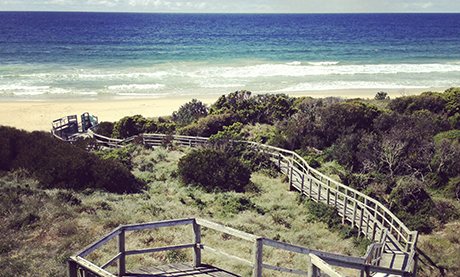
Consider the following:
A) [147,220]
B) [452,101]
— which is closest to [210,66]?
[452,101]

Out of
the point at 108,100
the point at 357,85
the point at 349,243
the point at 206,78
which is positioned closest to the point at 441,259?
the point at 349,243

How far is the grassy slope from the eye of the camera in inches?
378

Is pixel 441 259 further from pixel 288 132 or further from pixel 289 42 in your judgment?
pixel 289 42

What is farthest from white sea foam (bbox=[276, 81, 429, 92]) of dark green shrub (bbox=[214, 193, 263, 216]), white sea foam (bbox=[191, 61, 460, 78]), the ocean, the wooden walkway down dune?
dark green shrub (bbox=[214, 193, 263, 216])

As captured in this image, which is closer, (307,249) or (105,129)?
(307,249)

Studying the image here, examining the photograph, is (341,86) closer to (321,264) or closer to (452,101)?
(452,101)

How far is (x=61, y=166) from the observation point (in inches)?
602

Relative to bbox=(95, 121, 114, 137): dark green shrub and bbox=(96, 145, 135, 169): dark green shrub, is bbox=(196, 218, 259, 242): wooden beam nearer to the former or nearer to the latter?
bbox=(96, 145, 135, 169): dark green shrub

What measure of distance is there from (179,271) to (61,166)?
29.2 ft

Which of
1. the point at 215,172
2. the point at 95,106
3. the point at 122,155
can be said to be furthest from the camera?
the point at 95,106

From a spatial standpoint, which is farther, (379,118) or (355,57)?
(355,57)

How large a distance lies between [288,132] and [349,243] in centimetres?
1008

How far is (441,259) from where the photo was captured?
11094mm

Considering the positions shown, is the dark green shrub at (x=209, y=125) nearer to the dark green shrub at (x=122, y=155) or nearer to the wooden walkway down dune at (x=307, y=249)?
the dark green shrub at (x=122, y=155)
